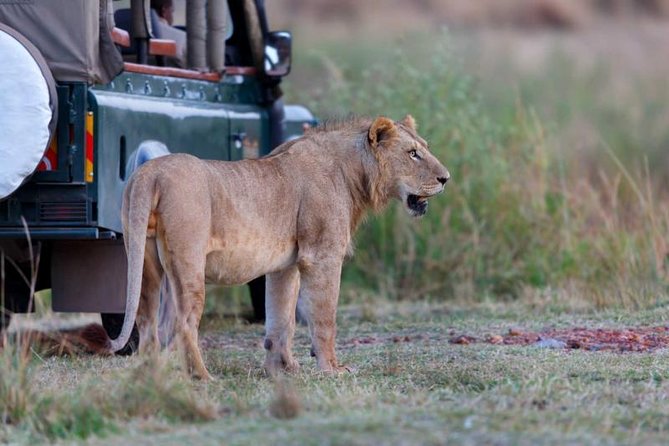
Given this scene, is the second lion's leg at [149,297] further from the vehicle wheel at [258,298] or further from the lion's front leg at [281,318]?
the vehicle wheel at [258,298]

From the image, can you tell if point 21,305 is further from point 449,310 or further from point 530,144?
point 530,144

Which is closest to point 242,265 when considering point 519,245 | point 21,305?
point 21,305

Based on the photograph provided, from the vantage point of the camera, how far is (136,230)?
19.9 ft

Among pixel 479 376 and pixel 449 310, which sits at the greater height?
pixel 479 376

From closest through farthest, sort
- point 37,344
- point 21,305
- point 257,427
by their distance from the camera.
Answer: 1. point 257,427
2. point 37,344
3. point 21,305

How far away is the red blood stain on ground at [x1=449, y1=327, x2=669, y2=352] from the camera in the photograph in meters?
7.43

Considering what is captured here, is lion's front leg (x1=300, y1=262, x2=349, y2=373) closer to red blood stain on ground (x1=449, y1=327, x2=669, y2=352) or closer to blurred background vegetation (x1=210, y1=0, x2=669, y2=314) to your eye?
red blood stain on ground (x1=449, y1=327, x2=669, y2=352)

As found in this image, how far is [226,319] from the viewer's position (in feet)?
32.9

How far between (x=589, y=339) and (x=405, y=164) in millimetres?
1569

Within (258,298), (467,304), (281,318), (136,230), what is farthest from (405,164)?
(467,304)

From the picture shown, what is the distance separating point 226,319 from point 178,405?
188 inches

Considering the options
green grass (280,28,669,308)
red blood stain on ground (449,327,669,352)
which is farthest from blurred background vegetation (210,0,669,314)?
red blood stain on ground (449,327,669,352)

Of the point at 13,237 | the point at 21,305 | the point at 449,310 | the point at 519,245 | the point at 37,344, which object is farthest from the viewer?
the point at 519,245

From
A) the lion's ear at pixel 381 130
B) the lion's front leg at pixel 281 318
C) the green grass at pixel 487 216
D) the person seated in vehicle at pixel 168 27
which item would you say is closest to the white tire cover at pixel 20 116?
the lion's front leg at pixel 281 318
